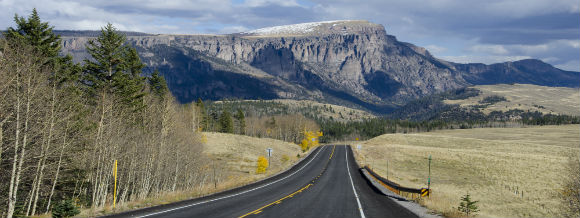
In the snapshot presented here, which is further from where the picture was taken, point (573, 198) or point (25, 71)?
point (573, 198)

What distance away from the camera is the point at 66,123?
2277cm

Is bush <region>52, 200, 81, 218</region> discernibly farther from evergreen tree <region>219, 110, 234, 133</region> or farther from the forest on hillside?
evergreen tree <region>219, 110, 234, 133</region>

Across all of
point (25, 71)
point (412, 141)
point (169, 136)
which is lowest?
point (412, 141)

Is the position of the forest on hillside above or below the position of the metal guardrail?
above

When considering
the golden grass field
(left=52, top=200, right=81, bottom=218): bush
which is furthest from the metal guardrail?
(left=52, top=200, right=81, bottom=218): bush

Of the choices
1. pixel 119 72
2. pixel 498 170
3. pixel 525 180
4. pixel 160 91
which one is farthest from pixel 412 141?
pixel 119 72

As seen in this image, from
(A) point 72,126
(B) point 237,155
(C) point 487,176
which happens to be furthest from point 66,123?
(B) point 237,155

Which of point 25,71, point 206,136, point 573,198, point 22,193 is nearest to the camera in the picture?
point 25,71

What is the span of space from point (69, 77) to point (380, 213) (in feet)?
72.9

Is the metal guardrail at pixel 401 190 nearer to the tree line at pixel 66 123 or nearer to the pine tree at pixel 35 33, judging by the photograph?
the tree line at pixel 66 123

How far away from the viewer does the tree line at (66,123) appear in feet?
58.5

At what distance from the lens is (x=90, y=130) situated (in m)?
25.9

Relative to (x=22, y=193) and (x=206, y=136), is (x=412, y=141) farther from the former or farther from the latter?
(x=22, y=193)

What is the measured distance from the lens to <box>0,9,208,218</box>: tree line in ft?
58.5
